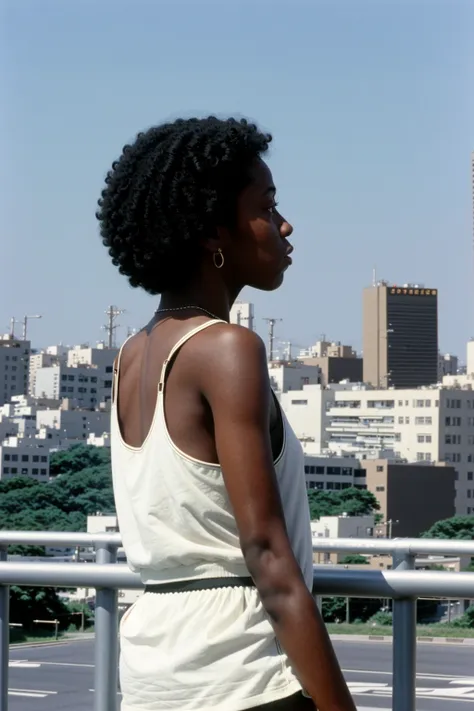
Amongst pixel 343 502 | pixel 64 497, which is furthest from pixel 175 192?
pixel 343 502

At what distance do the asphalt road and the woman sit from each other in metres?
0.46

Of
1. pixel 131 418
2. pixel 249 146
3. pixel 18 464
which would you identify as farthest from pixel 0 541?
pixel 18 464

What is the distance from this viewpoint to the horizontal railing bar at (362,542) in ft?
8.27

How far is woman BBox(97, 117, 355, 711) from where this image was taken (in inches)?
62.3

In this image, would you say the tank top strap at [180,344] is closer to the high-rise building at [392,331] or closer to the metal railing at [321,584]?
the metal railing at [321,584]

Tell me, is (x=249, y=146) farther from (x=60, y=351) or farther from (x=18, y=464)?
(x=60, y=351)

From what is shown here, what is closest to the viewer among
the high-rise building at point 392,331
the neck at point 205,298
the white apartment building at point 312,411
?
the neck at point 205,298

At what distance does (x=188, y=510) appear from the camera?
1.64 metres

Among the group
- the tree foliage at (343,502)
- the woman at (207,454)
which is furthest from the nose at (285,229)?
the tree foliage at (343,502)

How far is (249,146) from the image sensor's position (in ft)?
5.87

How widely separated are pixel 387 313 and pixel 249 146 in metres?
193

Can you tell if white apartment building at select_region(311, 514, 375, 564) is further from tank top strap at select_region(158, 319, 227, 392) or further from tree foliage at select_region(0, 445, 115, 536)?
tank top strap at select_region(158, 319, 227, 392)

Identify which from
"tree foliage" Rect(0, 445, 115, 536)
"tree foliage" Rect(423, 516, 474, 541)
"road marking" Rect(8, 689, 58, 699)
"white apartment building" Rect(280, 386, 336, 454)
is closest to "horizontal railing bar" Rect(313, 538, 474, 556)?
"road marking" Rect(8, 689, 58, 699)

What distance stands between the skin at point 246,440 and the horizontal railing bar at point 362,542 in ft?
2.91
